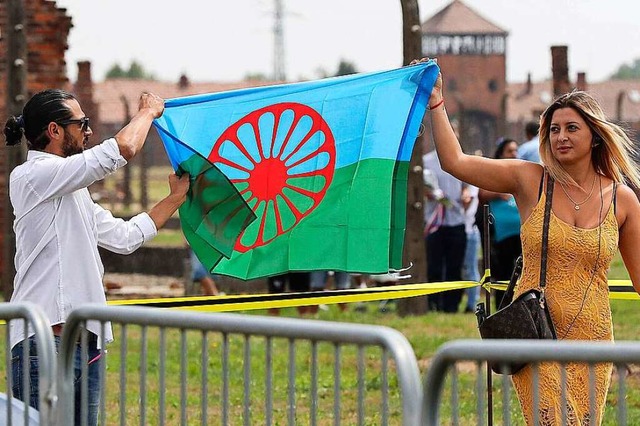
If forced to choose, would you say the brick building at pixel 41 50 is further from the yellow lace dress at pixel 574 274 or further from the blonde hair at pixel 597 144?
the yellow lace dress at pixel 574 274

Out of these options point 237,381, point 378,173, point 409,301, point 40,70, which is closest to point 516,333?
point 378,173

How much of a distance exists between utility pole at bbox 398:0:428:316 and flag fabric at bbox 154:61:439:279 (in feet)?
24.3

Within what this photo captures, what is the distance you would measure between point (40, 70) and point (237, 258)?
9.72 m

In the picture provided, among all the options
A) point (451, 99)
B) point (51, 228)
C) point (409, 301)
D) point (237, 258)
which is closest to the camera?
point (51, 228)

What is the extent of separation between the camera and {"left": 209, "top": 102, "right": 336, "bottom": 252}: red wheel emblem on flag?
6449mm

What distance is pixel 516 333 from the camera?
5355 millimetres

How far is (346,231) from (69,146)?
1547 millimetres

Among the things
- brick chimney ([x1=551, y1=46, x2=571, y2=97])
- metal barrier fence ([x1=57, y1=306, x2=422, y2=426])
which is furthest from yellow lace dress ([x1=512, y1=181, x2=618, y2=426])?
brick chimney ([x1=551, y1=46, x2=571, y2=97])

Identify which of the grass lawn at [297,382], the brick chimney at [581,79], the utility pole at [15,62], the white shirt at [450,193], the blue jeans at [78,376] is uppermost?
the brick chimney at [581,79]

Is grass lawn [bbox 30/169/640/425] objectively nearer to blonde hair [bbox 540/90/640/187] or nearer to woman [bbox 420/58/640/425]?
woman [bbox 420/58/640/425]

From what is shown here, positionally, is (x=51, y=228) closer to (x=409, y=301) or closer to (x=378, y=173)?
(x=378, y=173)

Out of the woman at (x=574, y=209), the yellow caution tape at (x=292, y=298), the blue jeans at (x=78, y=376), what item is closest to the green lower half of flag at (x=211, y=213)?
the yellow caution tape at (x=292, y=298)

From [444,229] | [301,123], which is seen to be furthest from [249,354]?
[444,229]

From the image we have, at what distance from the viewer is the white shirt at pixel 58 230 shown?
17.0 feet
